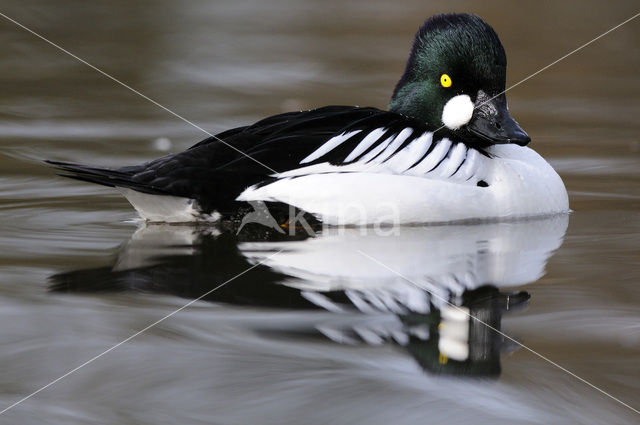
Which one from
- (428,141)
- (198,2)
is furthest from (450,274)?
(198,2)

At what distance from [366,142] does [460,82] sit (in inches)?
33.0

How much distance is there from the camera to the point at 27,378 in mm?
3752

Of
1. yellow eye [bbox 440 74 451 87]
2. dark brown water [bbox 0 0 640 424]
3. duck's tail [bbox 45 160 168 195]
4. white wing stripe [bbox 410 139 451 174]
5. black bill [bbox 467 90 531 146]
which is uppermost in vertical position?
yellow eye [bbox 440 74 451 87]

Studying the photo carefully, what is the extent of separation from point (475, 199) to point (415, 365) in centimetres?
245

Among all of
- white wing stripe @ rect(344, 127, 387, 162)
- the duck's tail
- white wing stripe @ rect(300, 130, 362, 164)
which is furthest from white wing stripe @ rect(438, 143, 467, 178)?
the duck's tail

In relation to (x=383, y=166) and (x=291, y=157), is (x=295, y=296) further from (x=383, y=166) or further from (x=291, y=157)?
(x=383, y=166)

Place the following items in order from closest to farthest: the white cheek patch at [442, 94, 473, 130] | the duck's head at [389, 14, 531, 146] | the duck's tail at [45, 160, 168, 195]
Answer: the duck's tail at [45, 160, 168, 195] < the duck's head at [389, 14, 531, 146] < the white cheek patch at [442, 94, 473, 130]

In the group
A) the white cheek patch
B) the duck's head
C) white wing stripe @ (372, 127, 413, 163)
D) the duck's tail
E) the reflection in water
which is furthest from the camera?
the white cheek patch

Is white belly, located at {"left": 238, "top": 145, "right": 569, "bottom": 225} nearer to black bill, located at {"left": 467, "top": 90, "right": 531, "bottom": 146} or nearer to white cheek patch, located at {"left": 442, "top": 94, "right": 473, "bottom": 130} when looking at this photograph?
black bill, located at {"left": 467, "top": 90, "right": 531, "bottom": 146}

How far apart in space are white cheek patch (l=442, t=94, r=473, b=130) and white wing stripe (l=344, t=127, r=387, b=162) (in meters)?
0.60

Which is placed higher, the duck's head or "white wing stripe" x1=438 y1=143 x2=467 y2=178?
the duck's head

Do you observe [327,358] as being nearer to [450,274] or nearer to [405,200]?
[450,274]

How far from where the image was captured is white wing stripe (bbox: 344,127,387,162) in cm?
604

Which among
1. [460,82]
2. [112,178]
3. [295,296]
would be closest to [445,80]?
[460,82]
